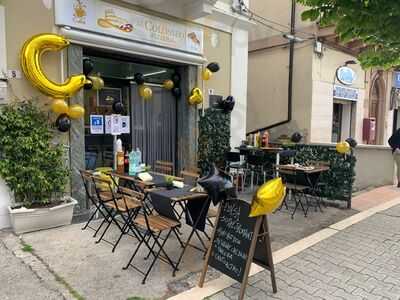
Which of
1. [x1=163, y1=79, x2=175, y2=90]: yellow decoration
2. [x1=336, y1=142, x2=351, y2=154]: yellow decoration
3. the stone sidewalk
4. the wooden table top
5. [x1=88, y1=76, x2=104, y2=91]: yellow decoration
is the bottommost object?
the stone sidewalk

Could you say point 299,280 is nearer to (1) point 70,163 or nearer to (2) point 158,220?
(2) point 158,220

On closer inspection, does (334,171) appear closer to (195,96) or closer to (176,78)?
(195,96)

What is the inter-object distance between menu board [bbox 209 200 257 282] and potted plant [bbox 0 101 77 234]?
2.63 meters

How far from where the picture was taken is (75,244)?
4137 mm

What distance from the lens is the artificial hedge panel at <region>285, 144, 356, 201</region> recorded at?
19.8ft

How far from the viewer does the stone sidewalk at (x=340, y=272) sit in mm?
3094

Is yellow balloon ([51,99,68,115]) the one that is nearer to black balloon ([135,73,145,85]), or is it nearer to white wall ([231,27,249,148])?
black balloon ([135,73,145,85])

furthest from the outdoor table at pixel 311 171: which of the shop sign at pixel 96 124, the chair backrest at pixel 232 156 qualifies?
the shop sign at pixel 96 124

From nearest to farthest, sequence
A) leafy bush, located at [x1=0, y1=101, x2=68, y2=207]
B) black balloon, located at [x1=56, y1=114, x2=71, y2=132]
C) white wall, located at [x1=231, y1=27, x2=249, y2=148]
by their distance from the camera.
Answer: leafy bush, located at [x1=0, y1=101, x2=68, y2=207]
black balloon, located at [x1=56, y1=114, x2=71, y2=132]
white wall, located at [x1=231, y1=27, x2=249, y2=148]

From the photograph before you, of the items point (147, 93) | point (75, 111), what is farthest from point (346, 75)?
point (75, 111)

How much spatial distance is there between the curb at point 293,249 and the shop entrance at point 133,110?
3464mm

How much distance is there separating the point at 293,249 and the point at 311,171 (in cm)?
182

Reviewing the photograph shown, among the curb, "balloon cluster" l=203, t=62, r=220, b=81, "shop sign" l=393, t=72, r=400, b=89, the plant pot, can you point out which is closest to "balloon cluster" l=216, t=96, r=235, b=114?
"balloon cluster" l=203, t=62, r=220, b=81

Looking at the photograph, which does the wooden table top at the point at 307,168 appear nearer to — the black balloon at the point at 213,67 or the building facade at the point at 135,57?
the building facade at the point at 135,57
